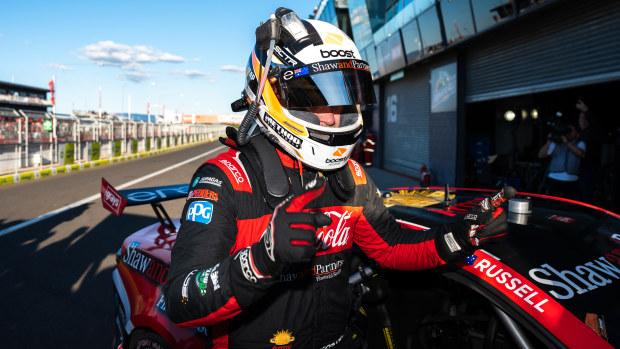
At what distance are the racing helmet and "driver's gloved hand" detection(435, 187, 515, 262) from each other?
0.57 m

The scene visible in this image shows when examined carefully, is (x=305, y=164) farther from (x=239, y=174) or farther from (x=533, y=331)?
(x=533, y=331)

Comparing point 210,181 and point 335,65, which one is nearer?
point 210,181

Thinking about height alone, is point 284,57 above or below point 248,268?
above

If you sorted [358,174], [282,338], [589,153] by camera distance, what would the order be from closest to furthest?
[282,338] → [358,174] → [589,153]

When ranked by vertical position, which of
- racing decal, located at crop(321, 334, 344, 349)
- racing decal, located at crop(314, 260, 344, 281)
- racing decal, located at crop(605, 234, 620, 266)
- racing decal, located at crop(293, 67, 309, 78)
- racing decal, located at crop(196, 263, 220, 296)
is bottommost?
racing decal, located at crop(321, 334, 344, 349)

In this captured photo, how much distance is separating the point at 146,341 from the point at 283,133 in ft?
4.53

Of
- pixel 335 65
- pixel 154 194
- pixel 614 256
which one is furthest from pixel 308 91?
pixel 154 194

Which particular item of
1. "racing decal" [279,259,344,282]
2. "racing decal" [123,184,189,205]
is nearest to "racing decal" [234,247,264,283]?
"racing decal" [279,259,344,282]

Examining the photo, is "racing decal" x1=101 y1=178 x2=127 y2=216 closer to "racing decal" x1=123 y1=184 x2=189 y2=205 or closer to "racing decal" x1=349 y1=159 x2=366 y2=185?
"racing decal" x1=123 y1=184 x2=189 y2=205

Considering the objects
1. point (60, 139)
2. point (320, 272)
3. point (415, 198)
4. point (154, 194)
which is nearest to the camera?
point (320, 272)

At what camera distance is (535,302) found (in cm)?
143

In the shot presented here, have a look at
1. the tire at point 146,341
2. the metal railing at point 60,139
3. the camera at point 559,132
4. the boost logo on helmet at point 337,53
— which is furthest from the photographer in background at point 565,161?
the metal railing at point 60,139

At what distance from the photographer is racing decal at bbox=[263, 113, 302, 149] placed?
5.65ft

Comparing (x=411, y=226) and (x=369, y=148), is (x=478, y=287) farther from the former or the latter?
(x=369, y=148)
